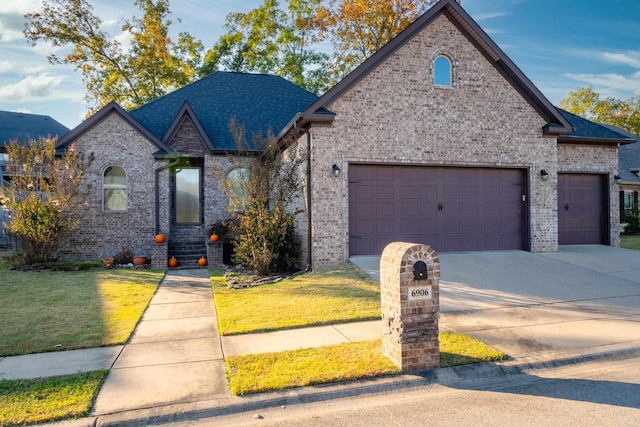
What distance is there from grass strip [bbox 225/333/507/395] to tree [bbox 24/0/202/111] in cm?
2676

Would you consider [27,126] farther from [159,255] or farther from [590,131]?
[590,131]

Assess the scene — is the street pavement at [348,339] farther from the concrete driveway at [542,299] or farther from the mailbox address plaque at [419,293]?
the mailbox address plaque at [419,293]

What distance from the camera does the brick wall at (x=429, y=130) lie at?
10.6 m

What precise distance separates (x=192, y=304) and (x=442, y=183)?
7.52 metres

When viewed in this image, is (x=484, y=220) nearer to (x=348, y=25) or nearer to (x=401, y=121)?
(x=401, y=121)

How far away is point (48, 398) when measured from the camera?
12.6ft

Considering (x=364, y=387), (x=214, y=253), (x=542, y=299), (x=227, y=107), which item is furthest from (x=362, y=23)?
(x=364, y=387)

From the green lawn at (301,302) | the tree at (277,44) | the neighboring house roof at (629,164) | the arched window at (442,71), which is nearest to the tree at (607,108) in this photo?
the neighboring house roof at (629,164)

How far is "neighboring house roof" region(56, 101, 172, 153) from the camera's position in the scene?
537 inches

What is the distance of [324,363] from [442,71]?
9.68 meters

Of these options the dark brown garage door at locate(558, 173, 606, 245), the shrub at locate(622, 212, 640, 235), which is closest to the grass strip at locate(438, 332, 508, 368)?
the dark brown garage door at locate(558, 173, 606, 245)

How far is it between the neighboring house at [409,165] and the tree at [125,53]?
584 inches

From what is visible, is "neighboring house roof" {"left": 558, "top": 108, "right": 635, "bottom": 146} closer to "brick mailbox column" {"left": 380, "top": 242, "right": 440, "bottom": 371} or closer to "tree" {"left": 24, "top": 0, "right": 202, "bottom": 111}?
"brick mailbox column" {"left": 380, "top": 242, "right": 440, "bottom": 371}

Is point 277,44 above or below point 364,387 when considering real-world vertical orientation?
above
